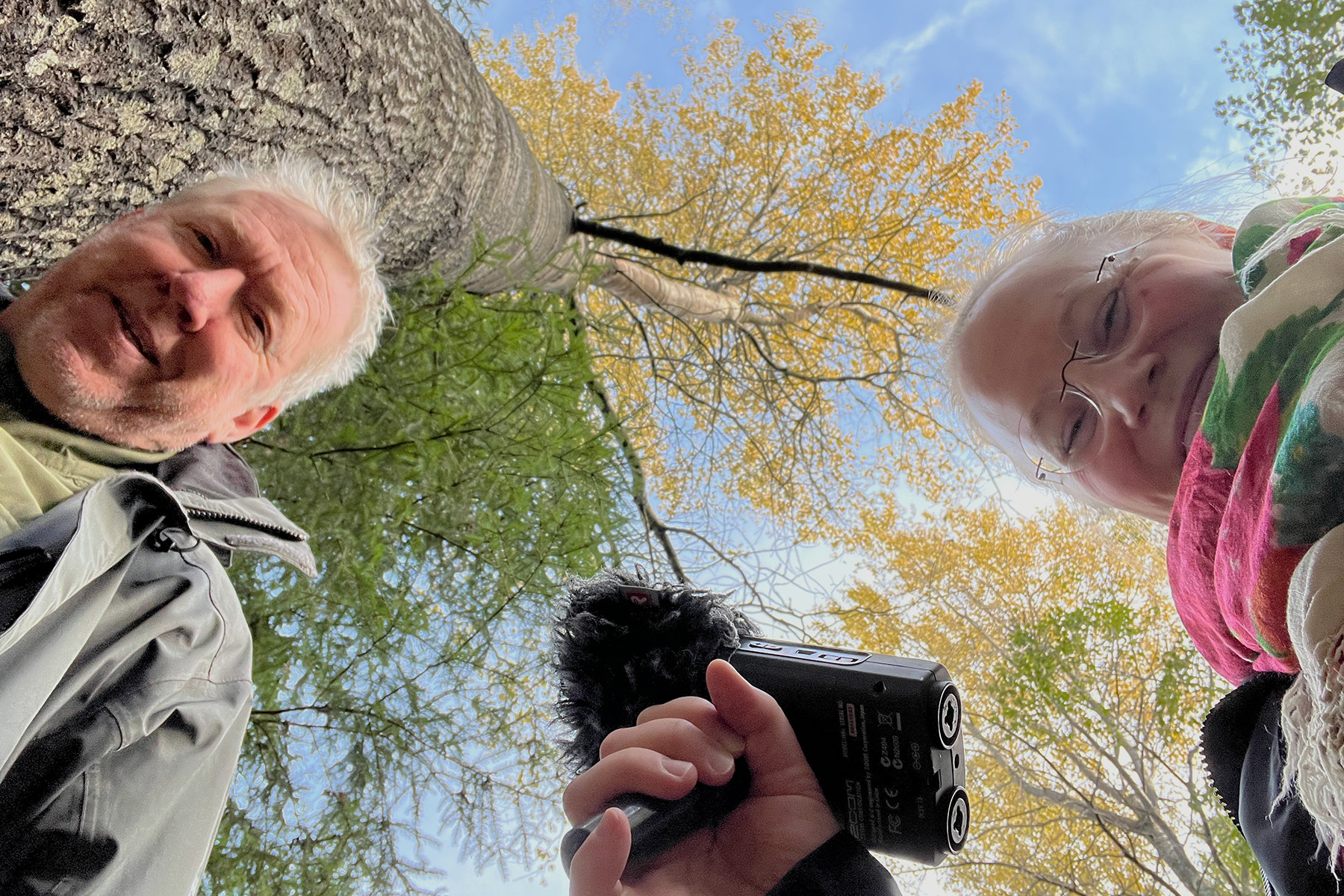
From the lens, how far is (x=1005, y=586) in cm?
522

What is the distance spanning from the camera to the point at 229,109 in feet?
4.05

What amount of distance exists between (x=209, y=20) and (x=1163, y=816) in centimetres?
527

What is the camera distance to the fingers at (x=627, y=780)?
0.73m

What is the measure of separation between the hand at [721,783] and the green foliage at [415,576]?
945mm

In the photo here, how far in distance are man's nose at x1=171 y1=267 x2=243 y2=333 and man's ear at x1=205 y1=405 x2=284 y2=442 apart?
21cm

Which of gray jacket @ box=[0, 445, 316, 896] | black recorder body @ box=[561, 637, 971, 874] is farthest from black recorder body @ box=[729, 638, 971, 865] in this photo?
gray jacket @ box=[0, 445, 316, 896]

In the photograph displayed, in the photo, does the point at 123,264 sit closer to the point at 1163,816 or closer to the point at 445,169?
the point at 445,169

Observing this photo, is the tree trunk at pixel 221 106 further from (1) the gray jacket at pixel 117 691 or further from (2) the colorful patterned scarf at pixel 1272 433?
(2) the colorful patterned scarf at pixel 1272 433

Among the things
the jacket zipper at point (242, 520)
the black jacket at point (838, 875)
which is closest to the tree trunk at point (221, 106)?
the jacket zipper at point (242, 520)

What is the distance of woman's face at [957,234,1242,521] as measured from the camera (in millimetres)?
898

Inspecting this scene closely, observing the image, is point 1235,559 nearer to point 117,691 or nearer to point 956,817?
point 956,817

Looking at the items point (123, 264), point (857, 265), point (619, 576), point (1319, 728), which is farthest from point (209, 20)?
point (857, 265)

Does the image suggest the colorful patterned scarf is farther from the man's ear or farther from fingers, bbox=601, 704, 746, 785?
the man's ear

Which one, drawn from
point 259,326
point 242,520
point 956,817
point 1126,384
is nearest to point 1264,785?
point 956,817
